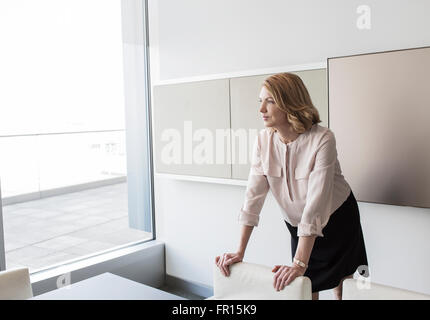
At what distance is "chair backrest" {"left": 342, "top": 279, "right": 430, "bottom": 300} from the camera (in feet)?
4.35

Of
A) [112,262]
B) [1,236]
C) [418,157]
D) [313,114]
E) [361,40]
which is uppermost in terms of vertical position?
[361,40]

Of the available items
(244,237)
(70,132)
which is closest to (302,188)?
(244,237)

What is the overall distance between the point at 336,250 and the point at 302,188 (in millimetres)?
363

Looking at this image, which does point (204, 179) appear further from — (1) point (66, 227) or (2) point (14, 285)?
(2) point (14, 285)

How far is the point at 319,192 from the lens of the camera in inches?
61.9

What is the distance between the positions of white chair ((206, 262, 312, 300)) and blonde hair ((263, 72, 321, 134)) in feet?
1.78

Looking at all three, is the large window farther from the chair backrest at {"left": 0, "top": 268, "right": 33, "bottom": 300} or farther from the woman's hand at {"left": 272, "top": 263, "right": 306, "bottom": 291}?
the woman's hand at {"left": 272, "top": 263, "right": 306, "bottom": 291}

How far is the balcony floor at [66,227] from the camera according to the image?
120 inches

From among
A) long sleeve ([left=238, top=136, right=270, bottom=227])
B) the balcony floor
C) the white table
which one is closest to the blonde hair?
long sleeve ([left=238, top=136, right=270, bottom=227])

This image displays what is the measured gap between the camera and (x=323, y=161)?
62.8 inches

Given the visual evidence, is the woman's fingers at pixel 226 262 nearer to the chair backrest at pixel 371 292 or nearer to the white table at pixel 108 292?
the white table at pixel 108 292
